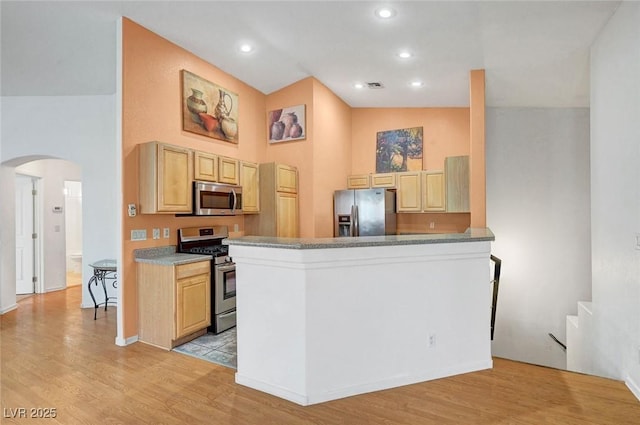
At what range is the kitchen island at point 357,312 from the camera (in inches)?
94.2

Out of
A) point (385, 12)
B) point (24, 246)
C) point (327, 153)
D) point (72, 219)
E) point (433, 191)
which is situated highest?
point (385, 12)

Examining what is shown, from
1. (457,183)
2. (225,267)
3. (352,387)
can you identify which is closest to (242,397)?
(352,387)

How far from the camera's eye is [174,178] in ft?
12.8

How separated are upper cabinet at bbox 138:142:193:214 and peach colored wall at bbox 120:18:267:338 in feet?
0.33

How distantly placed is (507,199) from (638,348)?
11.4 ft

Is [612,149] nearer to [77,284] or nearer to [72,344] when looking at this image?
[72,344]

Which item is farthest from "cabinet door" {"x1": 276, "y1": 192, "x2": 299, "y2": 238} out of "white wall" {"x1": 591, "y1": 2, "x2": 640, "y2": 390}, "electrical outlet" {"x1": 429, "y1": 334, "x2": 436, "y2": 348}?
"white wall" {"x1": 591, "y1": 2, "x2": 640, "y2": 390}

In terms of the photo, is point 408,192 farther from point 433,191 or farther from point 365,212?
point 365,212

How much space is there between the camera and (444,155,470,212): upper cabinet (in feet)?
17.5

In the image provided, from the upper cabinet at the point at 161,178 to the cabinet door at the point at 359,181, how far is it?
3.35 metres

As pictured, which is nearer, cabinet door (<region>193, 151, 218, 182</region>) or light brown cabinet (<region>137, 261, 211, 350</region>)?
light brown cabinet (<region>137, 261, 211, 350</region>)

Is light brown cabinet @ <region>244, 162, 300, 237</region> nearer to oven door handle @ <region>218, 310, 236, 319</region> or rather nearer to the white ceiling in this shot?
oven door handle @ <region>218, 310, 236, 319</region>

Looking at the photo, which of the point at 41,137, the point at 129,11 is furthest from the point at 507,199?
the point at 41,137

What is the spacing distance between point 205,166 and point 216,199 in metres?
0.44
